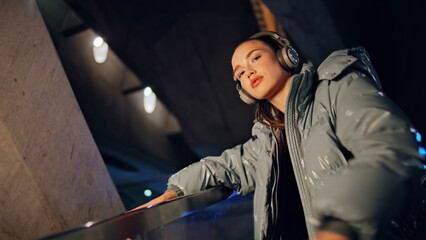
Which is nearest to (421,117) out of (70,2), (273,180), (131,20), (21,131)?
(273,180)

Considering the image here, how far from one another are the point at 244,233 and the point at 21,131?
7.12 ft

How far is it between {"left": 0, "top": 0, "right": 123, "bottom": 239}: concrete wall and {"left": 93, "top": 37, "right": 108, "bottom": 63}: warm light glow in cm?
518

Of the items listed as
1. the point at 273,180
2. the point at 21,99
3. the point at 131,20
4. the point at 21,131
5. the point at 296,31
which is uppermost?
the point at 131,20

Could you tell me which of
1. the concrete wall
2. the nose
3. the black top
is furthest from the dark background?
the nose

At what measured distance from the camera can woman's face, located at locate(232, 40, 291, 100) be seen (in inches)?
65.7

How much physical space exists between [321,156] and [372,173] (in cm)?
48

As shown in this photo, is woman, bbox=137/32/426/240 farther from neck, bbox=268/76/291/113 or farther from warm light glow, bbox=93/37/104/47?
warm light glow, bbox=93/37/104/47

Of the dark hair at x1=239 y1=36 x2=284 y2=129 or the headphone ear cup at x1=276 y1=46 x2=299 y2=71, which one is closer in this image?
the headphone ear cup at x1=276 y1=46 x2=299 y2=71

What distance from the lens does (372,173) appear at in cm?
71

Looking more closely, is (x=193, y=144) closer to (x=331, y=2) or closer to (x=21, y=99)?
(x=331, y=2)

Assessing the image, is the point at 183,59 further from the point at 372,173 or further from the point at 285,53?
the point at 372,173

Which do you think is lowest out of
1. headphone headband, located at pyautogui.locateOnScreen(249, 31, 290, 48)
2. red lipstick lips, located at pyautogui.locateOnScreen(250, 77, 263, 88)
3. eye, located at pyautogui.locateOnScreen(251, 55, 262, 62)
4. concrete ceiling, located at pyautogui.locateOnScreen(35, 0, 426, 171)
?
red lipstick lips, located at pyautogui.locateOnScreen(250, 77, 263, 88)

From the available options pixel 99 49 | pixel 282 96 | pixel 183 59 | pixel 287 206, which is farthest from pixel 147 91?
pixel 287 206

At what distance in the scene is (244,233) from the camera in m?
2.56
